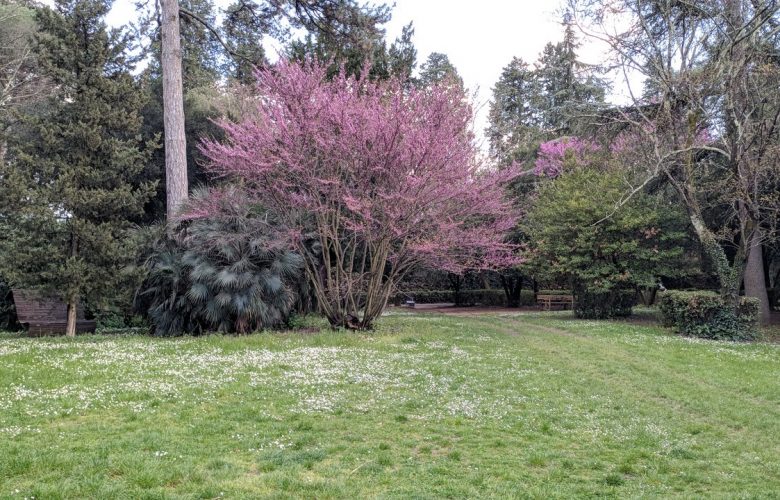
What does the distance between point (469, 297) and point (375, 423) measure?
27.9 m

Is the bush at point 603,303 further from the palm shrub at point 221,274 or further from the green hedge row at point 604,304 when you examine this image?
the palm shrub at point 221,274

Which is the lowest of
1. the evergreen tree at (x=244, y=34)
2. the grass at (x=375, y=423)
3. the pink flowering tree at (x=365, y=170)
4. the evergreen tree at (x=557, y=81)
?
the grass at (x=375, y=423)

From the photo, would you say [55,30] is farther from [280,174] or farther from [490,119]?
[490,119]

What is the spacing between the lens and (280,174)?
41.5 ft

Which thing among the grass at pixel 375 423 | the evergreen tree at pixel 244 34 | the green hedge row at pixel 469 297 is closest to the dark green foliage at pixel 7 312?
the grass at pixel 375 423

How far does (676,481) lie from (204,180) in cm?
2163

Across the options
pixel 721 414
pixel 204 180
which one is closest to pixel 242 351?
pixel 721 414

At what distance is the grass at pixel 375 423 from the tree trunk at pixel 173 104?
6000 millimetres

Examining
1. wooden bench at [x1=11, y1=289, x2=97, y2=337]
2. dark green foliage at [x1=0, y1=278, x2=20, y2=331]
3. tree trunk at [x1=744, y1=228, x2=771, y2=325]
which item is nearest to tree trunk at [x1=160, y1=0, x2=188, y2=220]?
wooden bench at [x1=11, y1=289, x2=97, y2=337]

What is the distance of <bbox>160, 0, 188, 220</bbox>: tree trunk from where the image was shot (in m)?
15.4

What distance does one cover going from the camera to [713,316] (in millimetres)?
14812

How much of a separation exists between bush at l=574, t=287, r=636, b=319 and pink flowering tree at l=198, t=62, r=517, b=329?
759 cm

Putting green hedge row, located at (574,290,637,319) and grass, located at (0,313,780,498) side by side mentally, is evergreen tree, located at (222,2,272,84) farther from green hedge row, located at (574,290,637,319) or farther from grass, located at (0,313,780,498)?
green hedge row, located at (574,290,637,319)

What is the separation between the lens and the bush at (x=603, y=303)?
19.8 metres
